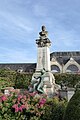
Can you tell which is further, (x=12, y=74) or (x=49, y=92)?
(x=12, y=74)

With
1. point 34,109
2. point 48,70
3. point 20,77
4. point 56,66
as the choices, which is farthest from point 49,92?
point 56,66

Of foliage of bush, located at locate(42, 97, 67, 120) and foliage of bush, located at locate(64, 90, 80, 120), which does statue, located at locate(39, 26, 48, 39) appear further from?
foliage of bush, located at locate(64, 90, 80, 120)

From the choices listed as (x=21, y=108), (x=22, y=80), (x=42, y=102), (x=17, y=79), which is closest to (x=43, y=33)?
(x=42, y=102)

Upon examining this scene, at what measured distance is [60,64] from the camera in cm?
5912

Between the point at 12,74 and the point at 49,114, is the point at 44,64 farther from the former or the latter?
the point at 12,74

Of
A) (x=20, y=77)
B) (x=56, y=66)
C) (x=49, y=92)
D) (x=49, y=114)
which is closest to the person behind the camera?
(x=49, y=114)

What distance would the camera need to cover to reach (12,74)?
31.1 metres

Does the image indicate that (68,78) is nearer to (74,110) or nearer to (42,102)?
(42,102)

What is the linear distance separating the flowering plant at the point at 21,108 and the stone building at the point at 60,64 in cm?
4619

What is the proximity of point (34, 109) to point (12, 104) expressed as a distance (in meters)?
0.97

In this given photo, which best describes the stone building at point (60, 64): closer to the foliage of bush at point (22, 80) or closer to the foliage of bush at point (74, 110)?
the foliage of bush at point (22, 80)

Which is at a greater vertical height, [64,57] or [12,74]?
[64,57]

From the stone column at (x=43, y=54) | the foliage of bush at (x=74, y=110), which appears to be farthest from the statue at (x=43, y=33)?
the foliage of bush at (x=74, y=110)

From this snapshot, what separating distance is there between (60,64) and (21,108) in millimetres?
49240
